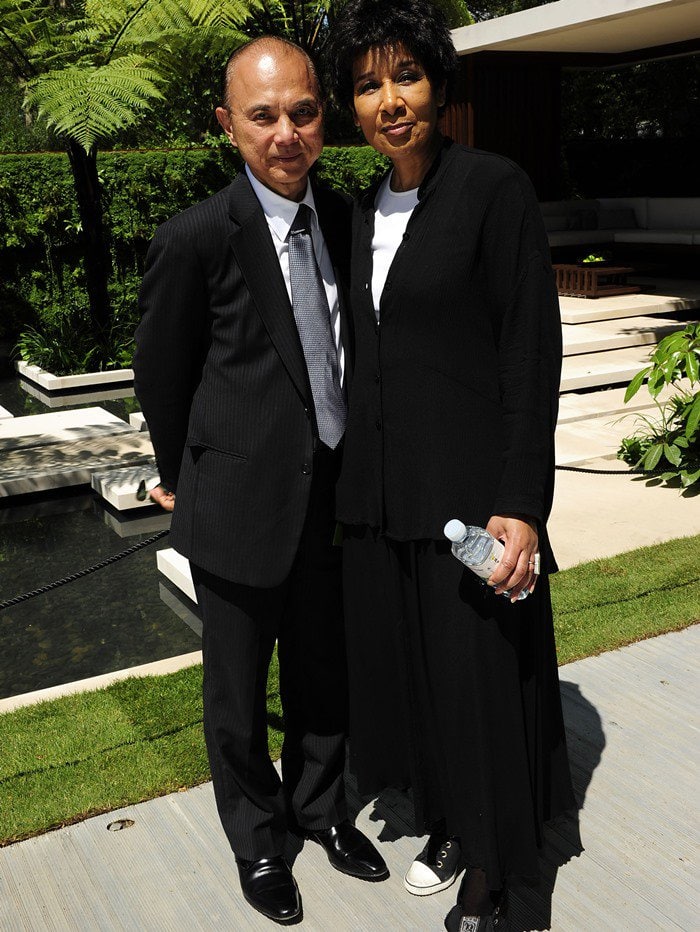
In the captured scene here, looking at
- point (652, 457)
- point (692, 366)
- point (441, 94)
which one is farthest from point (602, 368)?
point (441, 94)

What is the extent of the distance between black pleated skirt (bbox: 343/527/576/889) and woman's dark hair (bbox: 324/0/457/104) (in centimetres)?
107

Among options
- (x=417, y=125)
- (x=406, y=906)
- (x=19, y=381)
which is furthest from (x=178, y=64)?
(x=406, y=906)

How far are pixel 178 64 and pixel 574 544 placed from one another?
25.1 ft

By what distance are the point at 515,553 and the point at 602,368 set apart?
7604 mm

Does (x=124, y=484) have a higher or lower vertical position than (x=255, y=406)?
lower

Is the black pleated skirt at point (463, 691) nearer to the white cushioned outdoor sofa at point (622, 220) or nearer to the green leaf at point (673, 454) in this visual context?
the green leaf at point (673, 454)

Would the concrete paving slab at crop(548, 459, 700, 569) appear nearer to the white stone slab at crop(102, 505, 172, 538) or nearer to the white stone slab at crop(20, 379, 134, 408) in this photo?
the white stone slab at crop(102, 505, 172, 538)

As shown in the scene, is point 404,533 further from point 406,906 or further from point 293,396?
point 406,906

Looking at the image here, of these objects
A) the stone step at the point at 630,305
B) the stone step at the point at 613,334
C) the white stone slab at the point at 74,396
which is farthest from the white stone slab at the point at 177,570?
the stone step at the point at 630,305

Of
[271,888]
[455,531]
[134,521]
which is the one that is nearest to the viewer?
[455,531]

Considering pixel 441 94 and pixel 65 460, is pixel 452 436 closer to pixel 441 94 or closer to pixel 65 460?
pixel 441 94

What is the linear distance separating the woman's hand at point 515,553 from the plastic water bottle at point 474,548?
2 centimetres

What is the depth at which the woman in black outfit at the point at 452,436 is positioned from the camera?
2100 millimetres

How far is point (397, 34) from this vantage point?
210cm
